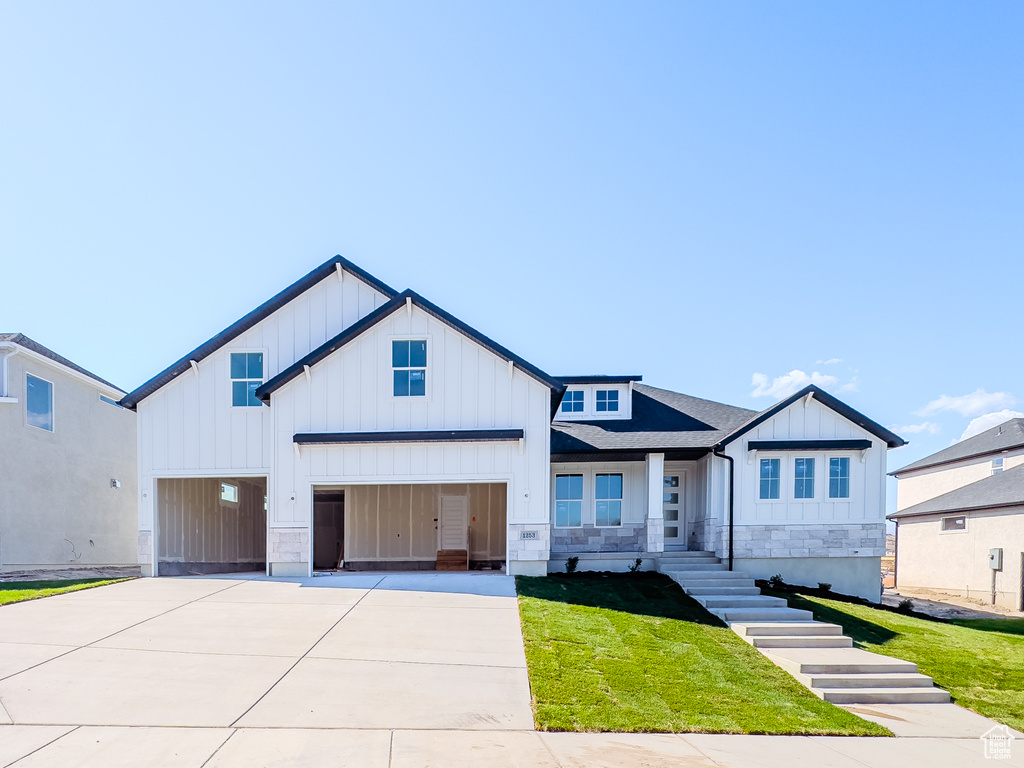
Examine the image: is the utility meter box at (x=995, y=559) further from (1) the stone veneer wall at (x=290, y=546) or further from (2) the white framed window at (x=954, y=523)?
(1) the stone veneer wall at (x=290, y=546)

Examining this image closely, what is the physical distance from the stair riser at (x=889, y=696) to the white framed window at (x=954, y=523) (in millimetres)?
19270

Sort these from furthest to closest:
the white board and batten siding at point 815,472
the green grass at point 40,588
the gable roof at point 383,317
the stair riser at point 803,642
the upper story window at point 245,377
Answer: the white board and batten siding at point 815,472 → the upper story window at point 245,377 → the gable roof at point 383,317 → the green grass at point 40,588 → the stair riser at point 803,642

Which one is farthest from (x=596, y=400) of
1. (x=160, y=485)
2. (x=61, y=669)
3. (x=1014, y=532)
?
(x=1014, y=532)

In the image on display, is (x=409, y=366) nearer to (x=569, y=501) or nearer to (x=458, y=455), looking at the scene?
(x=458, y=455)

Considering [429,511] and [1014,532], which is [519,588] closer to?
[429,511]

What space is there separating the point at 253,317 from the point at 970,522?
25674 mm

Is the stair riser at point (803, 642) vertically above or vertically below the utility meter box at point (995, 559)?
above

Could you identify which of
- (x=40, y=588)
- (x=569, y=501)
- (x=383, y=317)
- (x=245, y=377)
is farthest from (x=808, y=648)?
(x=40, y=588)

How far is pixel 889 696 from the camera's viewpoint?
8.16 metres

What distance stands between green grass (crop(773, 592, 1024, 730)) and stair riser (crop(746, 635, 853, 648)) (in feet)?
1.60

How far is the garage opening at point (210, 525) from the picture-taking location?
1558cm

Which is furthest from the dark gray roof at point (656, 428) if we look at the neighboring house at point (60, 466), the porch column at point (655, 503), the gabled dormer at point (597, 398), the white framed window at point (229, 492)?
the neighboring house at point (60, 466)

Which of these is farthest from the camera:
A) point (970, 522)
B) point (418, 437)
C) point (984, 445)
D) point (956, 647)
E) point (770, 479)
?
point (984, 445)

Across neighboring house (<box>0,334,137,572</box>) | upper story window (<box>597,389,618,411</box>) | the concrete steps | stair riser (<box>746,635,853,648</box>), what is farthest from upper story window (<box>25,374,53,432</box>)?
stair riser (<box>746,635,853,648</box>)
